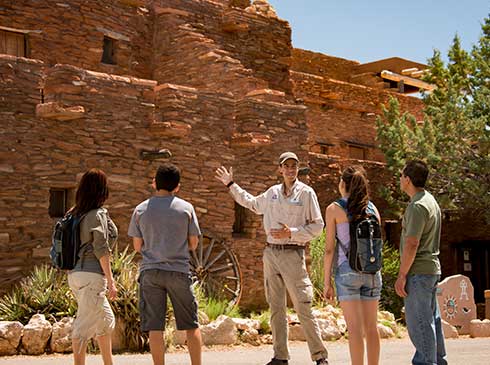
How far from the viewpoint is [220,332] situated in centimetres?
1071

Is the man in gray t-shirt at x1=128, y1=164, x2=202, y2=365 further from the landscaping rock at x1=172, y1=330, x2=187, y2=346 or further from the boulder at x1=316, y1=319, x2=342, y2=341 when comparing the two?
the boulder at x1=316, y1=319, x2=342, y2=341

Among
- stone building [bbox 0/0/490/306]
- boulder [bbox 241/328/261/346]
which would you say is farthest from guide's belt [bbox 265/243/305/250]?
stone building [bbox 0/0/490/306]

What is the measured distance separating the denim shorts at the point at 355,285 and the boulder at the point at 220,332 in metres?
4.28

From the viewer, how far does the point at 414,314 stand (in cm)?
634

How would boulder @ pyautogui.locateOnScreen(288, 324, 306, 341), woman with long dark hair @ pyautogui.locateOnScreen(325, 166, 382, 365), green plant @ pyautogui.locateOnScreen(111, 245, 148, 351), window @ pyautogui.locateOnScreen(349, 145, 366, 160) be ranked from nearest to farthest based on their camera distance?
woman with long dark hair @ pyautogui.locateOnScreen(325, 166, 382, 365), green plant @ pyautogui.locateOnScreen(111, 245, 148, 351), boulder @ pyautogui.locateOnScreen(288, 324, 306, 341), window @ pyautogui.locateOnScreen(349, 145, 366, 160)

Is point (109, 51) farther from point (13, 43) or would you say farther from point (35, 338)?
point (35, 338)

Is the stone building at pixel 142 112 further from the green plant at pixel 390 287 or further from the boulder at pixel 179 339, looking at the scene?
the boulder at pixel 179 339

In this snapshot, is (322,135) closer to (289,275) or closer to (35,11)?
(35,11)

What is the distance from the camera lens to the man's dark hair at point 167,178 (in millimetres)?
6797

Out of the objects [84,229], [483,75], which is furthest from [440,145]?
[84,229]

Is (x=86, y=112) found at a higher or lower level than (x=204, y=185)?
higher

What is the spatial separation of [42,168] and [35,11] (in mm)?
4912

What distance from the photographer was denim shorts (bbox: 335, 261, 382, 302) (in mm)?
6566

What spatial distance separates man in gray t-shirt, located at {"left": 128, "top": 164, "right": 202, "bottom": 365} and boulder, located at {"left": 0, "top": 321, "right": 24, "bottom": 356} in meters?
3.31
